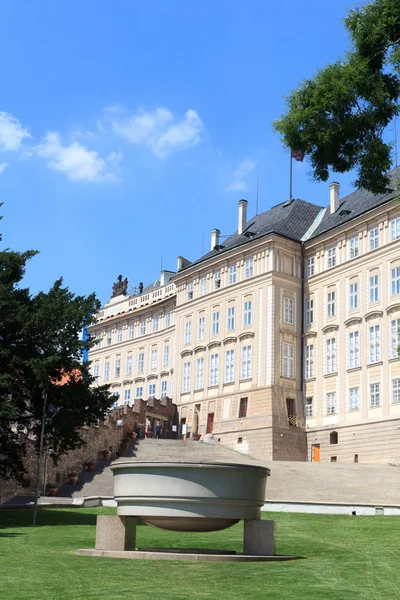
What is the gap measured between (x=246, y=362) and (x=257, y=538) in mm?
43134

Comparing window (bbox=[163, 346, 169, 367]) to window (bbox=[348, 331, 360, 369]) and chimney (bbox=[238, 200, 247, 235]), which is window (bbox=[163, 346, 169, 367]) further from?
window (bbox=[348, 331, 360, 369])

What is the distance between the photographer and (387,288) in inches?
2028

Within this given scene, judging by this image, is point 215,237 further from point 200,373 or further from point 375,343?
point 375,343

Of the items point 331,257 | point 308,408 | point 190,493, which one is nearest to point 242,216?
point 331,257

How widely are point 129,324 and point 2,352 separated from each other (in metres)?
47.6

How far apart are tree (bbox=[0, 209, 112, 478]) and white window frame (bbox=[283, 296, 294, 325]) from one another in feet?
85.4

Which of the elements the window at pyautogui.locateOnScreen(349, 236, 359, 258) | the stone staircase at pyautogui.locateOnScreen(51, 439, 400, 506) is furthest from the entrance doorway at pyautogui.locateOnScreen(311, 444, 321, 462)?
the window at pyautogui.locateOnScreen(349, 236, 359, 258)

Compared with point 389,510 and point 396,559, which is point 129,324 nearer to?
point 389,510

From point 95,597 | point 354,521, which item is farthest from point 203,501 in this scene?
point 354,521

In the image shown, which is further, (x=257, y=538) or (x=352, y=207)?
(x=352, y=207)

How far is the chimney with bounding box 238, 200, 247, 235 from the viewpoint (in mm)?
67438

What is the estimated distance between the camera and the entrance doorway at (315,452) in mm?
53947

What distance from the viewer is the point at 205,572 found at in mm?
12898

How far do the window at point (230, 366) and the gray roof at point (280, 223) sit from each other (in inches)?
314
